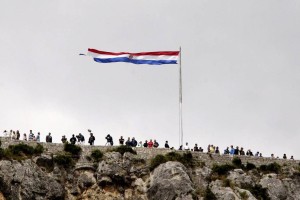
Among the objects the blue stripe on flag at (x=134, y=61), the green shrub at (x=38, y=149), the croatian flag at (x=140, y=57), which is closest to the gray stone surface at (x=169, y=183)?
the green shrub at (x=38, y=149)

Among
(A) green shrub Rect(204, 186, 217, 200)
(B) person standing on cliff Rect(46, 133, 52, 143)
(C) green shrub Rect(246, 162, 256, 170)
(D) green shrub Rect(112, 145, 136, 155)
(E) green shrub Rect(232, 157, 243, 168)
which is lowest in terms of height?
(A) green shrub Rect(204, 186, 217, 200)

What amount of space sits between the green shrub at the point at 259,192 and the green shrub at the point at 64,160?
19.8 m

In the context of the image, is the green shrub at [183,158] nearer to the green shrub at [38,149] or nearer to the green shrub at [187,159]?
the green shrub at [187,159]

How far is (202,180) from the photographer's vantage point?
79.1 m

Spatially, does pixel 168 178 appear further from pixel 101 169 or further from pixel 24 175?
pixel 24 175

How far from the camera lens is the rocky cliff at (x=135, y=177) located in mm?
73438

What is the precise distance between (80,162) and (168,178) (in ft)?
31.3

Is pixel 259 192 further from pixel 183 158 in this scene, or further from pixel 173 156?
pixel 173 156

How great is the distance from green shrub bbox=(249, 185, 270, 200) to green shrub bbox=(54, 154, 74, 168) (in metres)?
19.8

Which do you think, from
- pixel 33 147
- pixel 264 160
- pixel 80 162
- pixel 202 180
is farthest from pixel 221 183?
pixel 33 147

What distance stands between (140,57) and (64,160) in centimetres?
1584

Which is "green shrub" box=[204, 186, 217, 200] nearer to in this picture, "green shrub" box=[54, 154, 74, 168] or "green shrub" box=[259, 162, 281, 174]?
"green shrub" box=[259, 162, 281, 174]

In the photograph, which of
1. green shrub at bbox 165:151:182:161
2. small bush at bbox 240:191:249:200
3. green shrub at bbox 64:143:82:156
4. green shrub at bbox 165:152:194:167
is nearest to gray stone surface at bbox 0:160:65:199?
green shrub at bbox 64:143:82:156

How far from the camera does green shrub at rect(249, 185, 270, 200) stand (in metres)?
79.2
